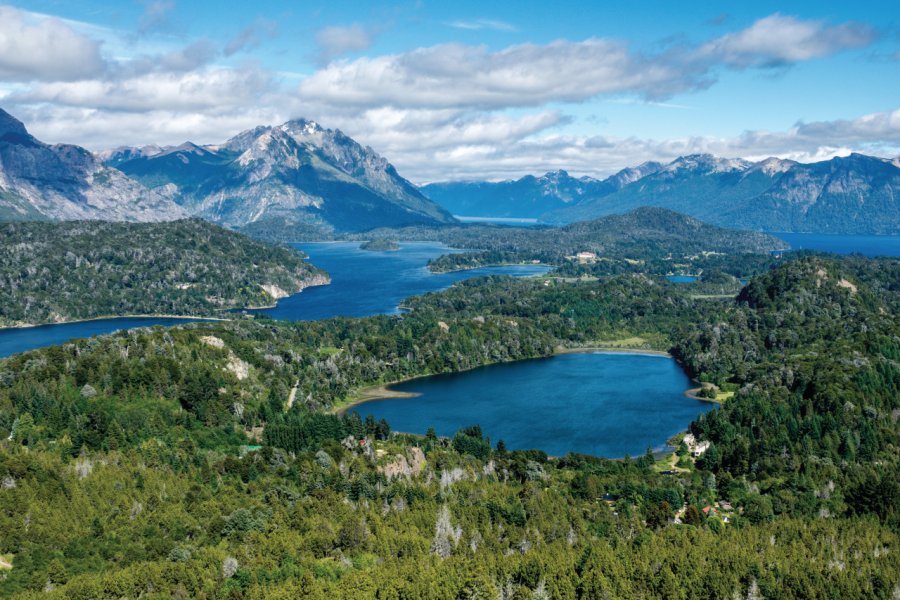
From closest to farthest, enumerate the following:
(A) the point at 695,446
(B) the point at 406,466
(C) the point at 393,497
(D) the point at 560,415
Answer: (C) the point at 393,497
(B) the point at 406,466
(A) the point at 695,446
(D) the point at 560,415

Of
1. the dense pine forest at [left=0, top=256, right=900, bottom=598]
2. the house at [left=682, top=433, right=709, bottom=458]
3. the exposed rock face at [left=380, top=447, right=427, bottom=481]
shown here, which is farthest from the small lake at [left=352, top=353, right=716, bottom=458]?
the exposed rock face at [left=380, top=447, right=427, bottom=481]

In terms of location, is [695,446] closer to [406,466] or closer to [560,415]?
[560,415]

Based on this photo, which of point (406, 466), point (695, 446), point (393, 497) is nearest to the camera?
point (393, 497)

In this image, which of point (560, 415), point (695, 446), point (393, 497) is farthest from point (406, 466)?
point (695, 446)

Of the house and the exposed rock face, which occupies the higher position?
the exposed rock face

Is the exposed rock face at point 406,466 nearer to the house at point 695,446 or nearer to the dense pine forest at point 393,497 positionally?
the dense pine forest at point 393,497

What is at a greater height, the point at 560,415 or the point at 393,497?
the point at 393,497

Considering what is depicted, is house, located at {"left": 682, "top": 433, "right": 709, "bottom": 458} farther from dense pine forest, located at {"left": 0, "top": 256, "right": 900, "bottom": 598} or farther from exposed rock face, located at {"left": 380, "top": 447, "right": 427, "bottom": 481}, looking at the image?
exposed rock face, located at {"left": 380, "top": 447, "right": 427, "bottom": 481}

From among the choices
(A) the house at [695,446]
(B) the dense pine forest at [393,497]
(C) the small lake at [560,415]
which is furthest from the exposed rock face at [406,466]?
(A) the house at [695,446]

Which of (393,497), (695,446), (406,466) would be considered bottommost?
(695,446)

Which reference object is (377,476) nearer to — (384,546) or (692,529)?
(384,546)

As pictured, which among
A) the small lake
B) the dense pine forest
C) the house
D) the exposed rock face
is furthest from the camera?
the small lake
